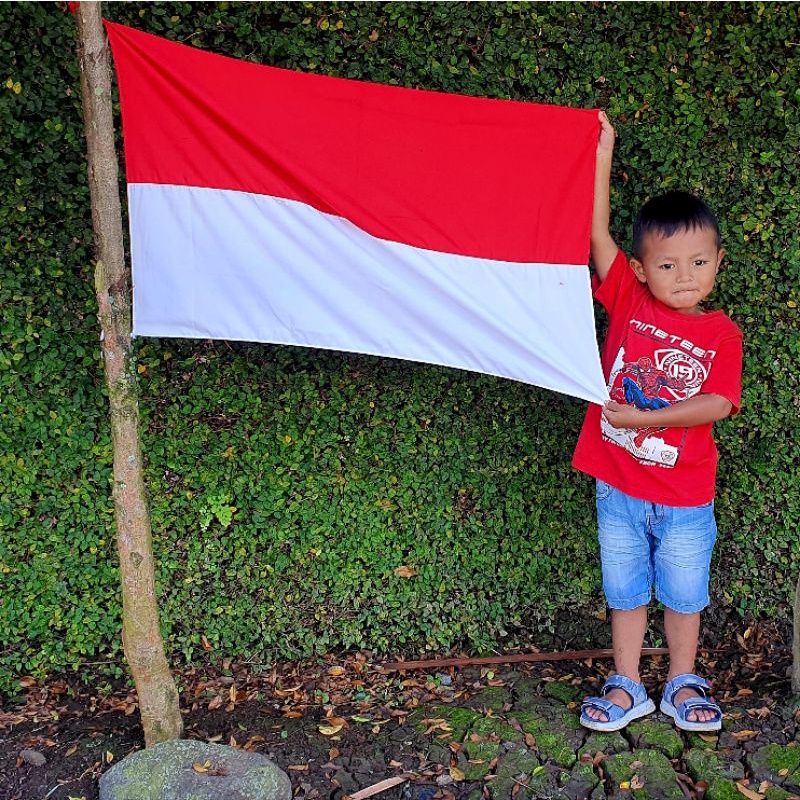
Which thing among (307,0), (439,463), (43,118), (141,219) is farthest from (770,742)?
(43,118)

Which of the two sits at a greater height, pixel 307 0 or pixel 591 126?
pixel 307 0

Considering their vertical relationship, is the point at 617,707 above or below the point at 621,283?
below

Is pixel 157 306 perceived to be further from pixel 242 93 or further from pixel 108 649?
pixel 108 649

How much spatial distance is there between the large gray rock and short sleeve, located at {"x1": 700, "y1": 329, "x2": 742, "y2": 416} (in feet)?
7.34

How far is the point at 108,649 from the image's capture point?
4016 millimetres

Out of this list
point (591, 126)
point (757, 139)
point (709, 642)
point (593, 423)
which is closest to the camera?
point (591, 126)

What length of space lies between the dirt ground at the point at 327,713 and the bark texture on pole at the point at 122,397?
340 mm

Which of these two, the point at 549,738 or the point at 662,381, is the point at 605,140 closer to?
the point at 662,381

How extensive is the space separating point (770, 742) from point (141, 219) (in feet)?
10.7

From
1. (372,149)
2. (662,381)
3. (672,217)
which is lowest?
(662,381)

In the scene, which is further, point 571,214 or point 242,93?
point 571,214

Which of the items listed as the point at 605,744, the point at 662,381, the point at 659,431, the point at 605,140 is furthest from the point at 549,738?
the point at 605,140

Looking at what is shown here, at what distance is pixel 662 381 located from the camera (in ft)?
11.3

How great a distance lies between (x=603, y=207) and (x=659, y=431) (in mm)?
945
